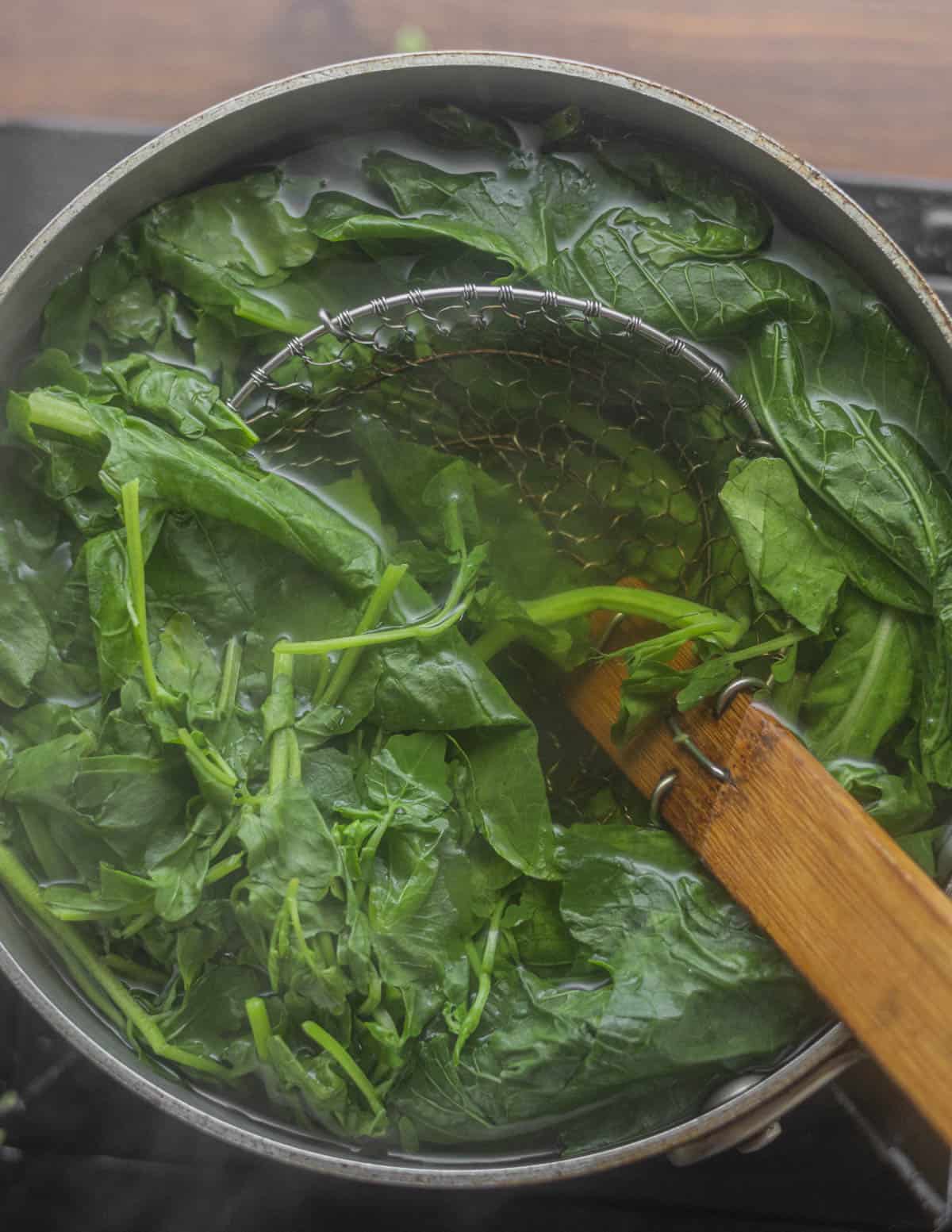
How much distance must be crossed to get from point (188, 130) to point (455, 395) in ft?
1.06

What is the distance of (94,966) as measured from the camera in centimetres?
92

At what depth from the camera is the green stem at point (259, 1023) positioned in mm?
880

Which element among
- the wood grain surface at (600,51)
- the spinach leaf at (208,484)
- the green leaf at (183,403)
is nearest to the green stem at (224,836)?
the spinach leaf at (208,484)

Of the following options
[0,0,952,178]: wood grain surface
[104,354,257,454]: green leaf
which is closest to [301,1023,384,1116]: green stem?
[104,354,257,454]: green leaf

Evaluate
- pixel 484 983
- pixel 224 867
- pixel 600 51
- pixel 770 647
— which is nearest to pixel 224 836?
pixel 224 867

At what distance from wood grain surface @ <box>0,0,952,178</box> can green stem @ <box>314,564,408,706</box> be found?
2.07 ft

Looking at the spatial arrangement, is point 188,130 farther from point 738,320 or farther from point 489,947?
point 489,947

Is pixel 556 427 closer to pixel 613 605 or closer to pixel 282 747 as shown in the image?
pixel 613 605

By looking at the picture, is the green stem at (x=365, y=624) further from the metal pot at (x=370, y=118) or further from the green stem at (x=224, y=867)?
the metal pot at (x=370, y=118)

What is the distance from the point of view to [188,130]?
89cm

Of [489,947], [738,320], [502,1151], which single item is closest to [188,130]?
[738,320]

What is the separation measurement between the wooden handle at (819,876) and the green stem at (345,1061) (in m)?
0.34

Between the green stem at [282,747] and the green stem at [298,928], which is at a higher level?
the green stem at [282,747]

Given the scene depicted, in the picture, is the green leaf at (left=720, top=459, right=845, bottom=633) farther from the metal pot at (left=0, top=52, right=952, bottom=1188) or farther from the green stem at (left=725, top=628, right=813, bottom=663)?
the metal pot at (left=0, top=52, right=952, bottom=1188)
